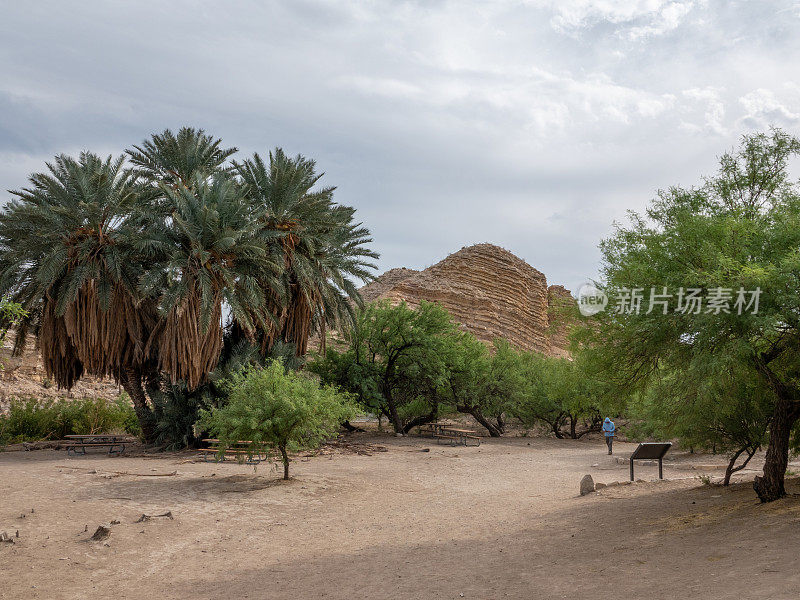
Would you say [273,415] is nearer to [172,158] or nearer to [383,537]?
[383,537]

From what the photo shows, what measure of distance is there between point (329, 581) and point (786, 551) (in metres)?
5.36

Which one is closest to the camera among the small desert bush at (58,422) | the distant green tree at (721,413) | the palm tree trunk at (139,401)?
the distant green tree at (721,413)

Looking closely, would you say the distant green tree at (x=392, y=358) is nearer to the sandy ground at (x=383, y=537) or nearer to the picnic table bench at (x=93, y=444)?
the picnic table bench at (x=93, y=444)

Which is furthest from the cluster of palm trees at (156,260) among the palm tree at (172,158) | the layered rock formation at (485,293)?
the layered rock formation at (485,293)

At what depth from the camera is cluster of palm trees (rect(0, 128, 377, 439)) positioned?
21969mm

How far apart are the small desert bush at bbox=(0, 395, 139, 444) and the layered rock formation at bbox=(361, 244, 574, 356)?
36.2 metres

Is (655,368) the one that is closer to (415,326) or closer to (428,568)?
(428,568)

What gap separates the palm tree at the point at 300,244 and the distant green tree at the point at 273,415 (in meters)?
9.43

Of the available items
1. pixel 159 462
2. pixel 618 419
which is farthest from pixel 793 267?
pixel 618 419

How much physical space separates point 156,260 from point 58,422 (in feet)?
34.7

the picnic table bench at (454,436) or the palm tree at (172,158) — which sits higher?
the palm tree at (172,158)

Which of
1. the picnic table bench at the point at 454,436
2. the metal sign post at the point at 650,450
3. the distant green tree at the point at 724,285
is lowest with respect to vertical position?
the picnic table bench at the point at 454,436

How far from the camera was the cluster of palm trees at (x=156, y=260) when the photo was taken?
2197 cm

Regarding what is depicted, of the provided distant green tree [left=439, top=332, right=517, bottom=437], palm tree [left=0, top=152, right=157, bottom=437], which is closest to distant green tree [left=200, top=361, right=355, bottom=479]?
palm tree [left=0, top=152, right=157, bottom=437]
